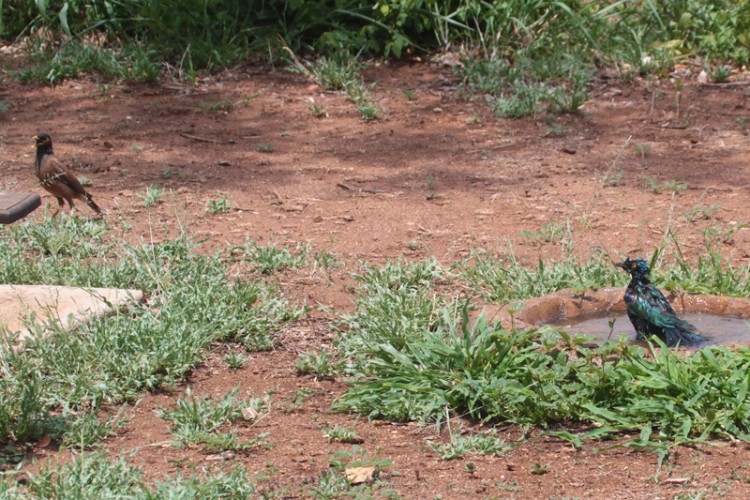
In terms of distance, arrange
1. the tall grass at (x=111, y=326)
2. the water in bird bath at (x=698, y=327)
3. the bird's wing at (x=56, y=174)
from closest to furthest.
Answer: the tall grass at (x=111, y=326)
the water in bird bath at (x=698, y=327)
the bird's wing at (x=56, y=174)

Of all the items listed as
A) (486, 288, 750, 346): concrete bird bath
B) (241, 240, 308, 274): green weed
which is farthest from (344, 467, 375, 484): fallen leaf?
(241, 240, 308, 274): green weed

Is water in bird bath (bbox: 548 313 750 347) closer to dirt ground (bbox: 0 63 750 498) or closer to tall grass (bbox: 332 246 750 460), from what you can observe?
tall grass (bbox: 332 246 750 460)

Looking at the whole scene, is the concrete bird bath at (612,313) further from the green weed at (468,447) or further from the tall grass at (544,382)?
the green weed at (468,447)

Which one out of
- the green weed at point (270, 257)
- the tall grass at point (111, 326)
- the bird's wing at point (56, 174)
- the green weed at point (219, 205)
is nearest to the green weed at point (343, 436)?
the tall grass at point (111, 326)

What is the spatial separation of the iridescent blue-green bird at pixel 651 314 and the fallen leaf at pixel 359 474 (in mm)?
1415

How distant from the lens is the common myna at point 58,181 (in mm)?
6391

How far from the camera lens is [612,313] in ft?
15.6

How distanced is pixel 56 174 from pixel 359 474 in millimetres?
3751

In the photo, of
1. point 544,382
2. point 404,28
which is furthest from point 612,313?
point 404,28

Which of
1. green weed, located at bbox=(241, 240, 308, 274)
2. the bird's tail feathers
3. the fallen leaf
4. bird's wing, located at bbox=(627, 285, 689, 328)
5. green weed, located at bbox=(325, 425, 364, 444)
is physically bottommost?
green weed, located at bbox=(241, 240, 308, 274)

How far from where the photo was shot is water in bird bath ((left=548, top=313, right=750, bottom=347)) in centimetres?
434

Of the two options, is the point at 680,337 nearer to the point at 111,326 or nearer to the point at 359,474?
the point at 359,474

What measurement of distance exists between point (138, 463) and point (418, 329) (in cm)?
142

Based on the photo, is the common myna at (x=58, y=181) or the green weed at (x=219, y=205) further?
the green weed at (x=219, y=205)
